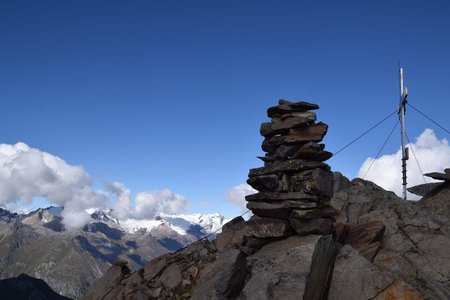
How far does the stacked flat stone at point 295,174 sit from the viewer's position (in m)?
22.1

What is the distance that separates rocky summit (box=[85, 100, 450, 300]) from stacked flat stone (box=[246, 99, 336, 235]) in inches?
2.3

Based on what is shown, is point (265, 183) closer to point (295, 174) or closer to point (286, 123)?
point (295, 174)

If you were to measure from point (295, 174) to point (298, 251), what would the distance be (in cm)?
444

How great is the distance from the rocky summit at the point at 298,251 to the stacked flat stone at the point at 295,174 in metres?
0.06

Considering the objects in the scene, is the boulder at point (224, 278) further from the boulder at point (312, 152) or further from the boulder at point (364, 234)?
the boulder at point (364, 234)

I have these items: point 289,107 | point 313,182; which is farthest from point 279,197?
point 289,107

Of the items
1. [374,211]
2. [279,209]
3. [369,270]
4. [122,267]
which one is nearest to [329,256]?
[369,270]

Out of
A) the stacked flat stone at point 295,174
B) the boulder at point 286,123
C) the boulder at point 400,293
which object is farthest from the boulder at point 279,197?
the boulder at point 400,293

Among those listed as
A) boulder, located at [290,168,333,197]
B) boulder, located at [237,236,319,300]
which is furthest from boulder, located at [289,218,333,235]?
boulder, located at [290,168,333,197]

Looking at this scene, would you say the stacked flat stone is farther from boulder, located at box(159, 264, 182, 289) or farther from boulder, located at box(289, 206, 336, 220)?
boulder, located at box(159, 264, 182, 289)

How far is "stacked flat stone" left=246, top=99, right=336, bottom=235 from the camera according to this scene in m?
22.1

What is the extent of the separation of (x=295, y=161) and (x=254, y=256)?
5787mm

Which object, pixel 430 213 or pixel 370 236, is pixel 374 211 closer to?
pixel 430 213

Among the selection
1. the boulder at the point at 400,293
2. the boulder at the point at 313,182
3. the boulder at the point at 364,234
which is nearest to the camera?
the boulder at the point at 400,293
